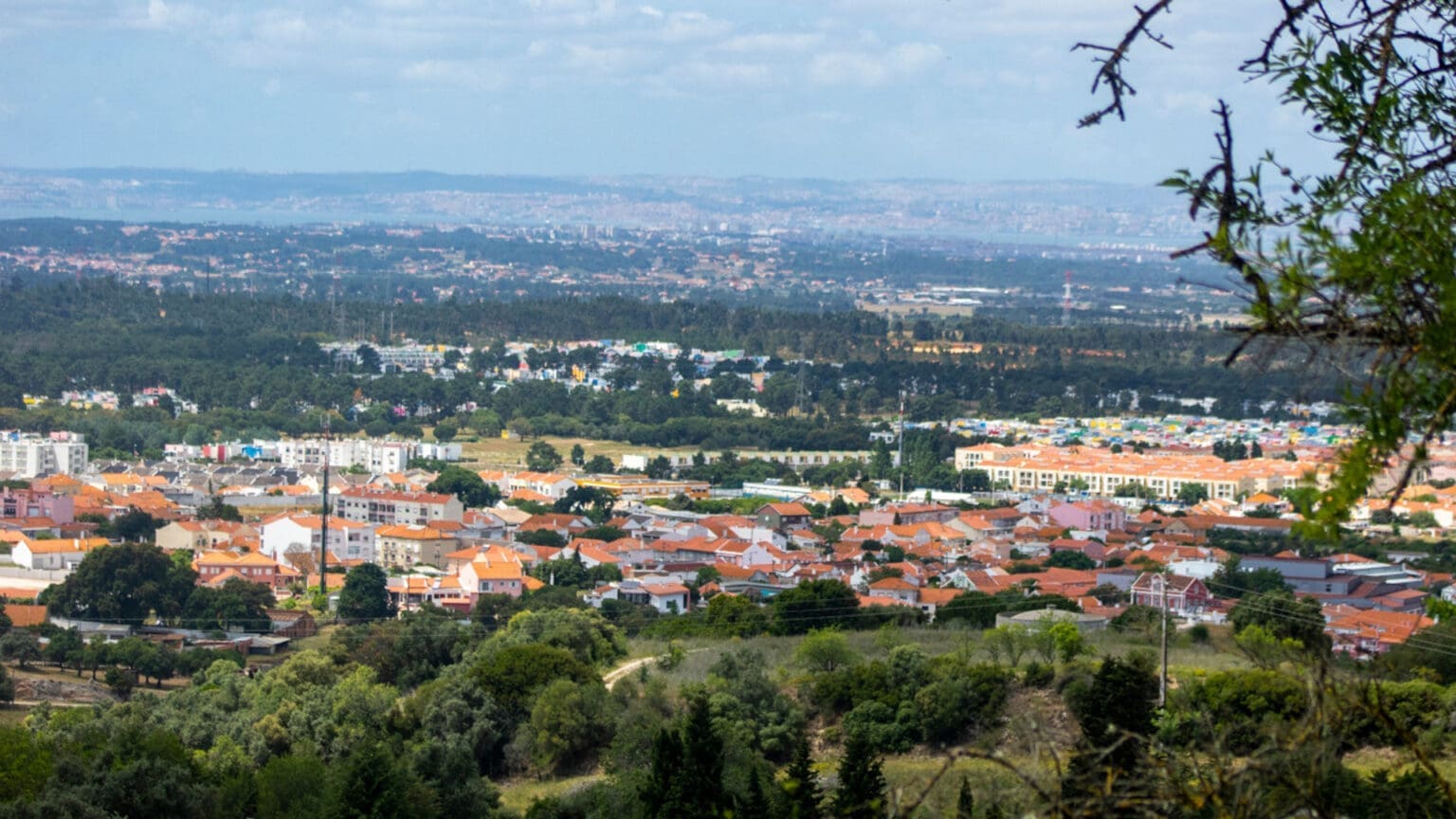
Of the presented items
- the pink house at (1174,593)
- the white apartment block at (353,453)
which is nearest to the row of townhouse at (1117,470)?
the white apartment block at (353,453)

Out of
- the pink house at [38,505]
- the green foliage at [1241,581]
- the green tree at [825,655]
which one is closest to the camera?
the green tree at [825,655]

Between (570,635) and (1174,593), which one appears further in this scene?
(1174,593)

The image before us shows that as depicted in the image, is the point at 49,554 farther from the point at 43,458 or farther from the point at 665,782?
the point at 665,782

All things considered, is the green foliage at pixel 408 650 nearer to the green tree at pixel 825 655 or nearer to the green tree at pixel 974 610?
the green tree at pixel 825 655

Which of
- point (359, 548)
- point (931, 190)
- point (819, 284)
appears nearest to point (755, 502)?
point (359, 548)

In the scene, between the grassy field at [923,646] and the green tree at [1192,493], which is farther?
the green tree at [1192,493]

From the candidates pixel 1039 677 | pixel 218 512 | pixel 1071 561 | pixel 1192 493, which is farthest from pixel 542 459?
pixel 1039 677

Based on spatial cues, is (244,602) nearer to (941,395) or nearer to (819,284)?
(941,395)
